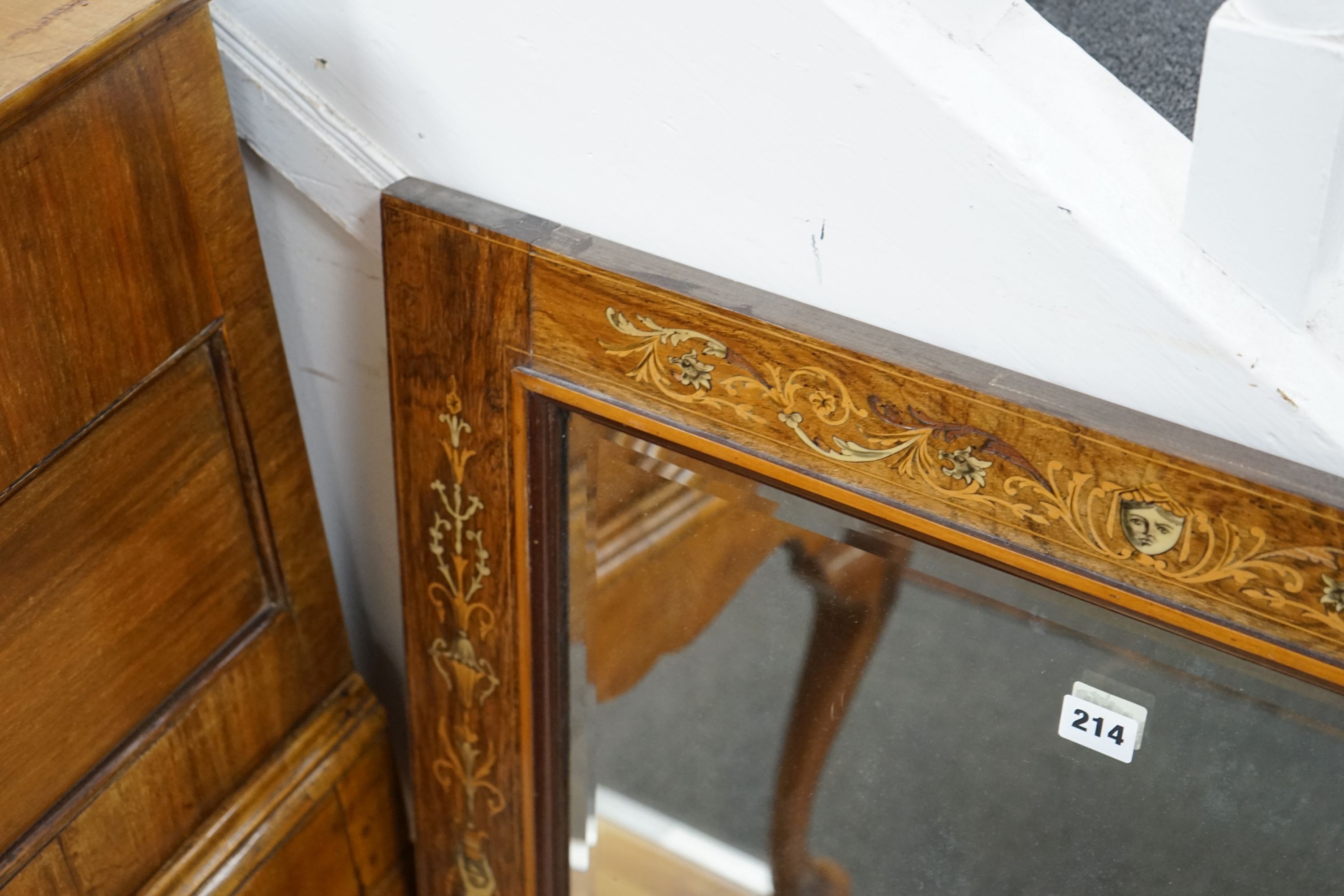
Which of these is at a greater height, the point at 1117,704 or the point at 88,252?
the point at 88,252

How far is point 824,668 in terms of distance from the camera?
0.83 m

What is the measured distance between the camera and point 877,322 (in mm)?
727

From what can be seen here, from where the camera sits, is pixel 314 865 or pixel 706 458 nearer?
pixel 706 458

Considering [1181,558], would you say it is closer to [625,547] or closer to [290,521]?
[625,547]

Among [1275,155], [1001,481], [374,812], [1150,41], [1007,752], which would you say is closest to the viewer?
[1275,155]

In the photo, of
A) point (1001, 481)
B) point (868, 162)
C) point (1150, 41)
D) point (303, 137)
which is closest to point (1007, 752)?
point (1001, 481)

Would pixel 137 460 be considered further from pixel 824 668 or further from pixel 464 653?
pixel 824 668

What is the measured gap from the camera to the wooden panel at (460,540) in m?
0.81

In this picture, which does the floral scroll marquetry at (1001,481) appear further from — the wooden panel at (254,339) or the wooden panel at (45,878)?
the wooden panel at (45,878)

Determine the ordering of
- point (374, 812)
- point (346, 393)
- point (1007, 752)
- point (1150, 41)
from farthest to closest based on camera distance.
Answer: point (374, 812) < point (346, 393) < point (1150, 41) < point (1007, 752)

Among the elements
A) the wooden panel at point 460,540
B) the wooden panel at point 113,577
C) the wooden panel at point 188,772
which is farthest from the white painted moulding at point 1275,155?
the wooden panel at point 188,772

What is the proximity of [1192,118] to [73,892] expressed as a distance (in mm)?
926

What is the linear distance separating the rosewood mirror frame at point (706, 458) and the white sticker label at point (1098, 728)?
0.09m

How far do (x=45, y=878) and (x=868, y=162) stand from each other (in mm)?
694
